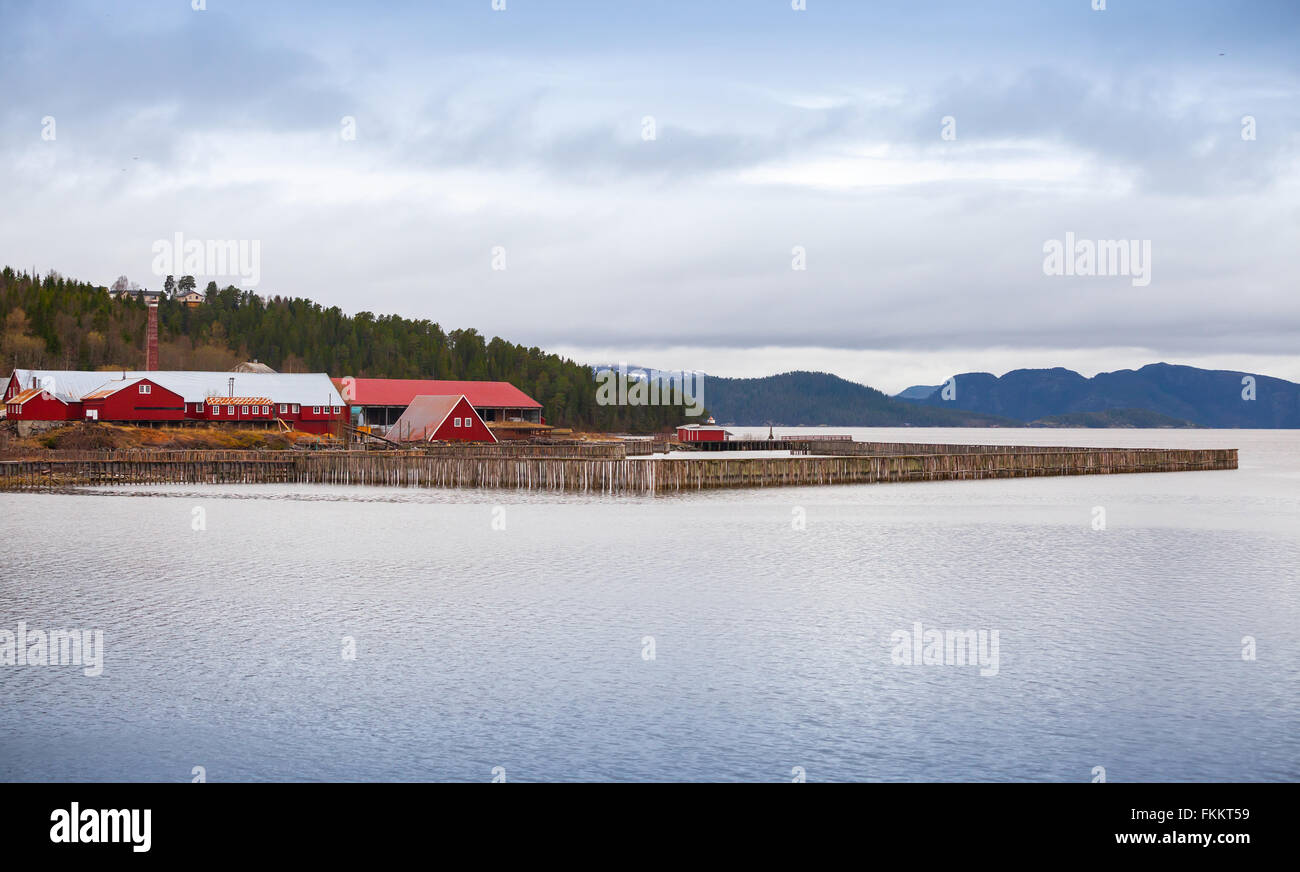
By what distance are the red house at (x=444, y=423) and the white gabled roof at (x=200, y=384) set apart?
8.56 metres

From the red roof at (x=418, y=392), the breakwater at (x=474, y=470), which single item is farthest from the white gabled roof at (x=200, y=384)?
the breakwater at (x=474, y=470)

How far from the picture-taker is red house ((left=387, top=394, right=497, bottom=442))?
93.4 metres

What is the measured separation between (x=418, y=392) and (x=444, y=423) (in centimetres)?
2492

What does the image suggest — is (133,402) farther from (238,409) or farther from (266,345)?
(266,345)

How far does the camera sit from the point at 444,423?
93.4 meters

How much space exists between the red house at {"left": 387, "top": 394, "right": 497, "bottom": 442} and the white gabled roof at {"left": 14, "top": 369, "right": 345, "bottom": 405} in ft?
28.1

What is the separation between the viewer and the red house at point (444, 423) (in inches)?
3679

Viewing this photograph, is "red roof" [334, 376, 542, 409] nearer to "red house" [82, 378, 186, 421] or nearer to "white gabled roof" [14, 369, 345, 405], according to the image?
"white gabled roof" [14, 369, 345, 405]

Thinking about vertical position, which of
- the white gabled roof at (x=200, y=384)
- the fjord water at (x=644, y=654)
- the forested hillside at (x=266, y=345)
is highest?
the forested hillside at (x=266, y=345)

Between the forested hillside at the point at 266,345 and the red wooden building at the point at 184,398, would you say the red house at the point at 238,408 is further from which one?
the forested hillside at the point at 266,345

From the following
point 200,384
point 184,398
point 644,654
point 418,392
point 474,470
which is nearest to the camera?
point 644,654

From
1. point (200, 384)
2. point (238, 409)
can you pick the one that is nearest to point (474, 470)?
point (238, 409)
